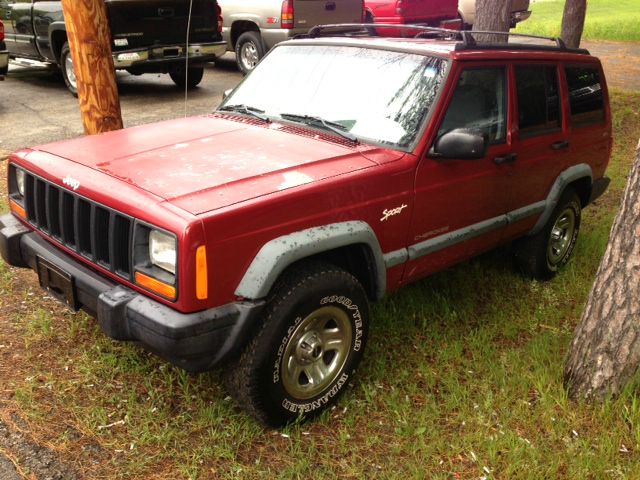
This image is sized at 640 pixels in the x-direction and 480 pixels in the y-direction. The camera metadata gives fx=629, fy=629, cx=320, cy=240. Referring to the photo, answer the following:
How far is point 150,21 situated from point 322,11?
333 centimetres

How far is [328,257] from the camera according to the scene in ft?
10.6

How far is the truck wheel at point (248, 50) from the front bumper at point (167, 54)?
1140 mm

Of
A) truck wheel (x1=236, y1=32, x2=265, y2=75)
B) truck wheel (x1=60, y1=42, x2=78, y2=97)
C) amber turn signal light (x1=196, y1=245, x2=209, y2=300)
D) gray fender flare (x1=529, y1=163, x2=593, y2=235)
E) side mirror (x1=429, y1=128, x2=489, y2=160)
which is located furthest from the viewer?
truck wheel (x1=236, y1=32, x2=265, y2=75)

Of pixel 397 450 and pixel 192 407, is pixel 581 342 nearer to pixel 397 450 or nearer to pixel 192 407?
pixel 397 450

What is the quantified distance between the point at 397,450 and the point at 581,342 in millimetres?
1145

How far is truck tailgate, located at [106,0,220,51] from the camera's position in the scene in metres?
8.64

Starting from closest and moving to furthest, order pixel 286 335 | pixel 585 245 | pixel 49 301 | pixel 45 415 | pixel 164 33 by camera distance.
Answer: pixel 286 335, pixel 45 415, pixel 49 301, pixel 585 245, pixel 164 33

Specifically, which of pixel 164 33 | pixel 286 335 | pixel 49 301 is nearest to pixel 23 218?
pixel 49 301

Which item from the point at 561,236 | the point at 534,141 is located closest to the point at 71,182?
the point at 534,141

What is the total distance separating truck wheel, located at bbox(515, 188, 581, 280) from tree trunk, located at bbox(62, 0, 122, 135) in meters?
3.23

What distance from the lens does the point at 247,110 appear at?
4035 millimetres

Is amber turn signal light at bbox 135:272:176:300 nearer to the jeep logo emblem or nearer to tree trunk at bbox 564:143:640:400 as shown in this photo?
the jeep logo emblem

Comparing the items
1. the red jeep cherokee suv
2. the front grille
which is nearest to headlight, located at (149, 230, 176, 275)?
Answer: the red jeep cherokee suv

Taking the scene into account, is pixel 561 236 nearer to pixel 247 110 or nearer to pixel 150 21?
pixel 247 110
